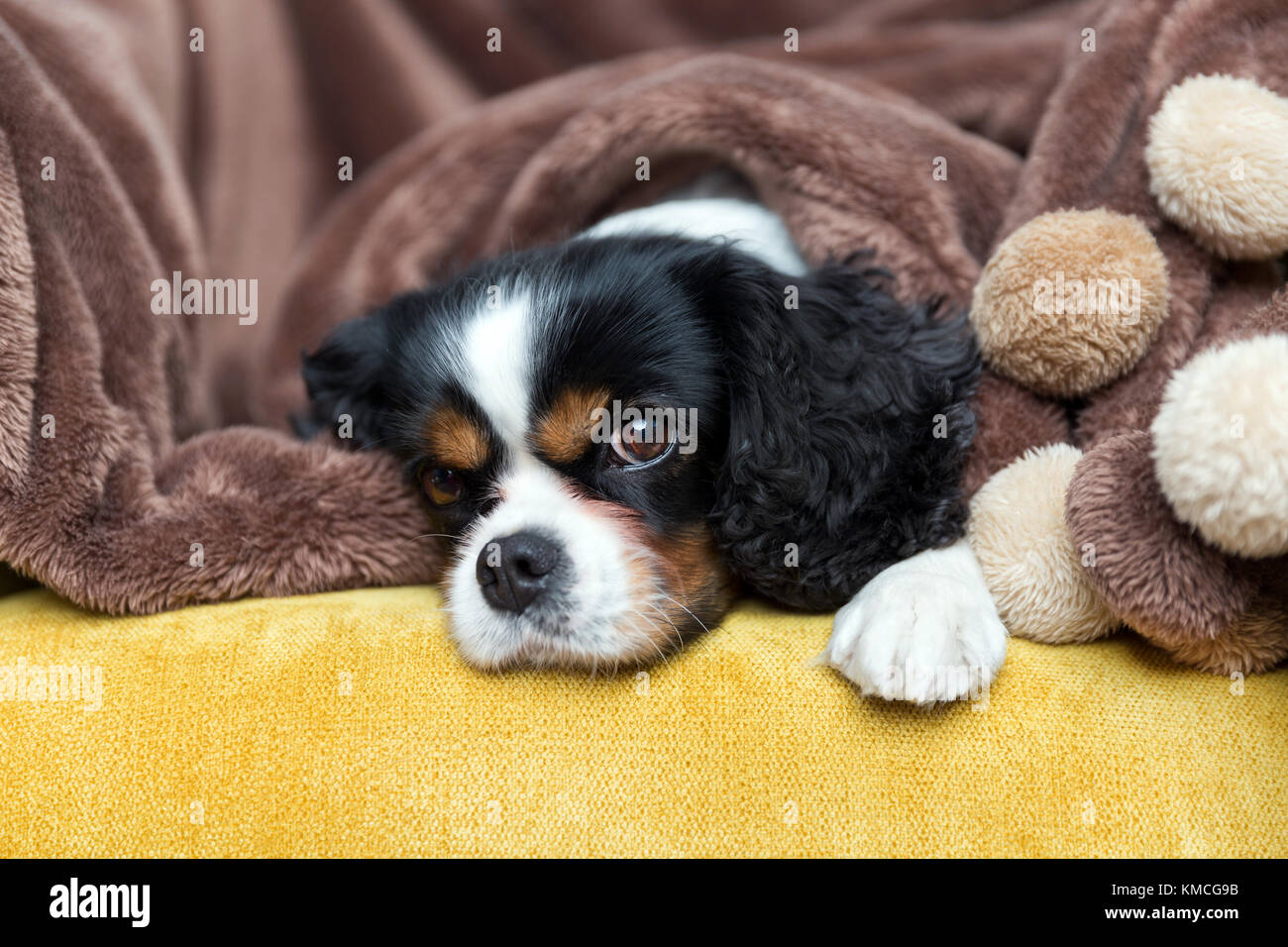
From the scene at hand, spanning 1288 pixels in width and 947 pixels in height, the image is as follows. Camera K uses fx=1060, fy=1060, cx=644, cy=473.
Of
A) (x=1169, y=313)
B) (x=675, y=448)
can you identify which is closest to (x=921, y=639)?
Result: (x=675, y=448)

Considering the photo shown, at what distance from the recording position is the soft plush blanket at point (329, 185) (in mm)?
1500

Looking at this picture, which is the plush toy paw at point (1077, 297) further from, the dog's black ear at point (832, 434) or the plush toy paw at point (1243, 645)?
the plush toy paw at point (1243, 645)

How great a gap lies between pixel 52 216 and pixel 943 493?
1.41 m

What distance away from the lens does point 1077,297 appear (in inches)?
54.6

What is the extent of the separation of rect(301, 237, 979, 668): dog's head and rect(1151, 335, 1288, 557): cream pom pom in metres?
0.38

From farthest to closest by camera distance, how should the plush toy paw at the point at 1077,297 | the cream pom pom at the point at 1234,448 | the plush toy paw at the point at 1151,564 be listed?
the plush toy paw at the point at 1077,297 < the plush toy paw at the point at 1151,564 < the cream pom pom at the point at 1234,448

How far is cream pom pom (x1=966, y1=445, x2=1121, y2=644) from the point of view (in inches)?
49.8

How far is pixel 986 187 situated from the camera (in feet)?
6.16

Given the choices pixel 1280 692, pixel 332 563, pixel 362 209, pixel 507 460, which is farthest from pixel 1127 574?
pixel 362 209

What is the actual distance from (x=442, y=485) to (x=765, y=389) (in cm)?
51

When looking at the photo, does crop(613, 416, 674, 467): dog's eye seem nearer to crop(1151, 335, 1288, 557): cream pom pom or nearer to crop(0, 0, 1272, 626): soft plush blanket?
crop(0, 0, 1272, 626): soft plush blanket

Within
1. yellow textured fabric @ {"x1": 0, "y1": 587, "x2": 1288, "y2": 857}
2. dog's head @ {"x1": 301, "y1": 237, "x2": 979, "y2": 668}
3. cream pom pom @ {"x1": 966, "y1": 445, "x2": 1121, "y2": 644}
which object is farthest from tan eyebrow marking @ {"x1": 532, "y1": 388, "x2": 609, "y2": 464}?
cream pom pom @ {"x1": 966, "y1": 445, "x2": 1121, "y2": 644}

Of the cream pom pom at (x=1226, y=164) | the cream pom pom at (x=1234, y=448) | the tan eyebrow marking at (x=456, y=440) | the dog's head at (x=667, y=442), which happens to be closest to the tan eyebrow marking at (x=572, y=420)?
the dog's head at (x=667, y=442)

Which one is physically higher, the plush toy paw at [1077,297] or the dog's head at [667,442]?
the plush toy paw at [1077,297]
